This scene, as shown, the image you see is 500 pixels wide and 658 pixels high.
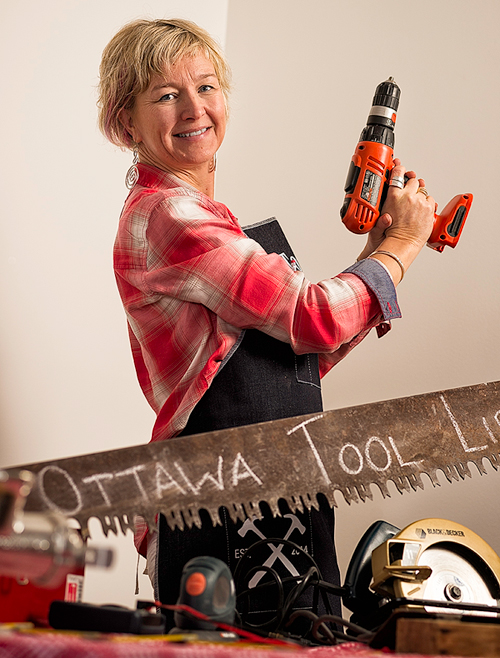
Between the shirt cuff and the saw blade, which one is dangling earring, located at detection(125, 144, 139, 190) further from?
the saw blade

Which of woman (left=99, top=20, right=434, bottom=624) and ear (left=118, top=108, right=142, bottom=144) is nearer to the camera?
woman (left=99, top=20, right=434, bottom=624)

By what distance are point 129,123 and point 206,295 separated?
427mm

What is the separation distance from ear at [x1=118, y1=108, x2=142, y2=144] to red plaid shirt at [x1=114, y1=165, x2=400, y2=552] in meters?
0.16

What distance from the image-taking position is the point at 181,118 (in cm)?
113

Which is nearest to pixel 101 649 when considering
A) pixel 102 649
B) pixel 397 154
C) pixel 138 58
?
pixel 102 649

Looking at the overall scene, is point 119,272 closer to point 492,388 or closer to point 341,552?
point 492,388

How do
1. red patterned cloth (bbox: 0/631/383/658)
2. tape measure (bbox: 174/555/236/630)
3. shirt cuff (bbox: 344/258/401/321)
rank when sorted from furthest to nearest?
1. shirt cuff (bbox: 344/258/401/321)
2. tape measure (bbox: 174/555/236/630)
3. red patterned cloth (bbox: 0/631/383/658)

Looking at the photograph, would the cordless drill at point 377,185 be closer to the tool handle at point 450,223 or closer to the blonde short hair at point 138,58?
the tool handle at point 450,223

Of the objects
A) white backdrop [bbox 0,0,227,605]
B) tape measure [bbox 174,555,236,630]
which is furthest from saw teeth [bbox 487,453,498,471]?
white backdrop [bbox 0,0,227,605]

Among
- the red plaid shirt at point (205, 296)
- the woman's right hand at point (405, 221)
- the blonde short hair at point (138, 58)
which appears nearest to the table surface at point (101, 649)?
the red plaid shirt at point (205, 296)

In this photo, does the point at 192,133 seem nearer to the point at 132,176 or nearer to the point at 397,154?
the point at 132,176

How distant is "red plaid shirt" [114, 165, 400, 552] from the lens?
914 millimetres

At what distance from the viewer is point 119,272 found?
1.05m

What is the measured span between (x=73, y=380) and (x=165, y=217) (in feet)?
2.16
